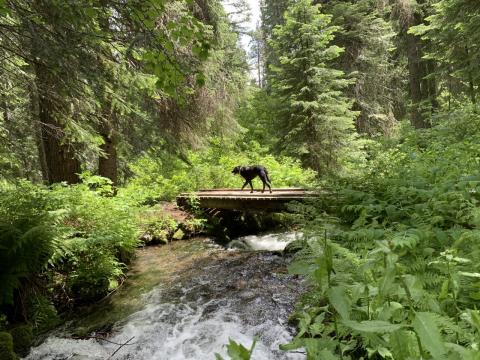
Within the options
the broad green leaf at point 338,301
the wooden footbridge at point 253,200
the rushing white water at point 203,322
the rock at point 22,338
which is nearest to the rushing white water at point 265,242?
the wooden footbridge at point 253,200

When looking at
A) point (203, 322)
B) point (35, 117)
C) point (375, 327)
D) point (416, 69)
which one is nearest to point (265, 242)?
point (203, 322)

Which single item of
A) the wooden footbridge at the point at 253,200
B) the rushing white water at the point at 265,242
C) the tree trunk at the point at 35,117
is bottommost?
the rushing white water at the point at 265,242

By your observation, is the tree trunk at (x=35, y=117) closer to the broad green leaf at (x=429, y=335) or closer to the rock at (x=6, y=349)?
the rock at (x=6, y=349)

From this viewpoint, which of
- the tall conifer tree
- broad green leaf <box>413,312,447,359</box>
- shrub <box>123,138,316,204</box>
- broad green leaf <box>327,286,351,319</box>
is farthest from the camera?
shrub <box>123,138,316,204</box>

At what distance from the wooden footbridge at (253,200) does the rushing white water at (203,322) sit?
1809 millimetres

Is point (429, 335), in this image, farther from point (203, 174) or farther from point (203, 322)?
point (203, 174)

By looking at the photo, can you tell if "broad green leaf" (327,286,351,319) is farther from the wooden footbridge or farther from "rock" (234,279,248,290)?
the wooden footbridge

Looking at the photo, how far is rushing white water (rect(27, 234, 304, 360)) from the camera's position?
4.42 metres

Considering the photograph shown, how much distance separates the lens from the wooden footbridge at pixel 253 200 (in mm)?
8273

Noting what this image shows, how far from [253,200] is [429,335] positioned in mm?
7703

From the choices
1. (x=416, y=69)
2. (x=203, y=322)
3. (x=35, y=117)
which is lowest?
(x=203, y=322)

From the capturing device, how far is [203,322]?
508 cm

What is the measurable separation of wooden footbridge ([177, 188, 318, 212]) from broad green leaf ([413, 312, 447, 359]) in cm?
559

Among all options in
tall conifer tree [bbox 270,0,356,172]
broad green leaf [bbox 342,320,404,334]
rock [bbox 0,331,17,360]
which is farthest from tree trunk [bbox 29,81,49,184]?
tall conifer tree [bbox 270,0,356,172]
